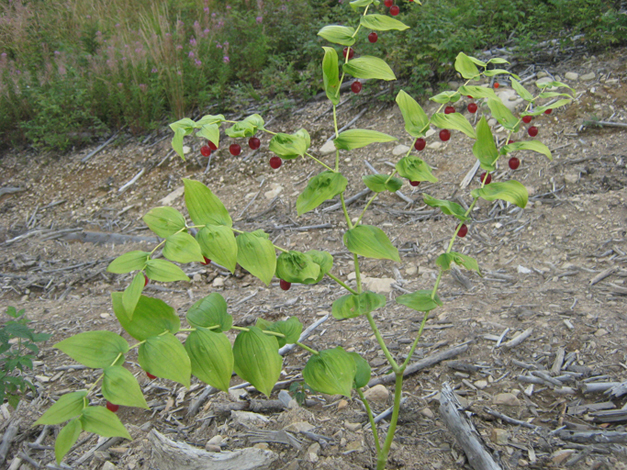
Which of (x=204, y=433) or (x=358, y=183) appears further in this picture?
(x=358, y=183)

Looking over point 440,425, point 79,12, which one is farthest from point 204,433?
point 79,12

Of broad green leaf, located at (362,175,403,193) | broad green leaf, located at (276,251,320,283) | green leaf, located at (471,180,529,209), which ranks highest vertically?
broad green leaf, located at (362,175,403,193)

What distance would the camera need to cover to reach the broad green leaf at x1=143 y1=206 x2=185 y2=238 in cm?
124

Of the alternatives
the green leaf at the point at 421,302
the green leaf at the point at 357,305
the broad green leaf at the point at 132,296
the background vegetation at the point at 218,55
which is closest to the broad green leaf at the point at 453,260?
the green leaf at the point at 421,302

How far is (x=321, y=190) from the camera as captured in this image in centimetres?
142

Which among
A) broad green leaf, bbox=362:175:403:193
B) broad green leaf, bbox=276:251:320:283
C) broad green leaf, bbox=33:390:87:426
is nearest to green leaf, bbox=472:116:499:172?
broad green leaf, bbox=362:175:403:193

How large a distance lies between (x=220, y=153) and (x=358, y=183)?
175 centimetres

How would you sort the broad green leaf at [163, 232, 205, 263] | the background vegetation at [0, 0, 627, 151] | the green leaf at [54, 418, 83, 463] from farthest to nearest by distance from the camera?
the background vegetation at [0, 0, 627, 151]
the broad green leaf at [163, 232, 205, 263]
the green leaf at [54, 418, 83, 463]

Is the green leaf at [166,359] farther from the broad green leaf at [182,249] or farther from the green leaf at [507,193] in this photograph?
the green leaf at [507,193]

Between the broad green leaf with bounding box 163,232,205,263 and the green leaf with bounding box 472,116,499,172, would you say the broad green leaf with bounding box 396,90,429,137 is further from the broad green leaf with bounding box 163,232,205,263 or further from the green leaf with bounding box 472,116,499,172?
the broad green leaf with bounding box 163,232,205,263

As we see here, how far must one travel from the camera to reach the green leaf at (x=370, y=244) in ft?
4.65

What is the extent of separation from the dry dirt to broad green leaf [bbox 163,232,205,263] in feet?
3.51

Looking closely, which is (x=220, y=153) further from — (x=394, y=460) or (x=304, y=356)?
(x=394, y=460)

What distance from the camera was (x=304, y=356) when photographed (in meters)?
2.53
